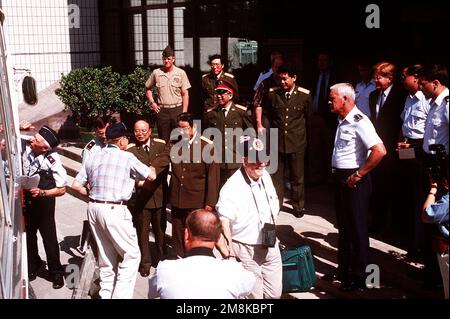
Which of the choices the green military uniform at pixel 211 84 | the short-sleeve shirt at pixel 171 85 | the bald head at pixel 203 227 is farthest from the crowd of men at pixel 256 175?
the short-sleeve shirt at pixel 171 85

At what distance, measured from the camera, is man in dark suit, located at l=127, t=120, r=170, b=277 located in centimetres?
688

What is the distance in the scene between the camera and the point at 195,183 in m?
6.66

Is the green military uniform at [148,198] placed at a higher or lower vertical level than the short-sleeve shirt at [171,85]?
lower

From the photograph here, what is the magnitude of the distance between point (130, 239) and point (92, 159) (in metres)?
0.89

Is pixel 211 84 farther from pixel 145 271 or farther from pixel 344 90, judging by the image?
pixel 344 90

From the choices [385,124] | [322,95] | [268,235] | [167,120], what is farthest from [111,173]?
[167,120]

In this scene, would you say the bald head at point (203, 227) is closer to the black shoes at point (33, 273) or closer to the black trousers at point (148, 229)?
the black trousers at point (148, 229)

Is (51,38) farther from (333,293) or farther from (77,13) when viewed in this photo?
(333,293)

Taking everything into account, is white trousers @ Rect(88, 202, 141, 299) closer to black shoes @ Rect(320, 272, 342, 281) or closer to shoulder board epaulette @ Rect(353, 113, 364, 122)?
black shoes @ Rect(320, 272, 342, 281)

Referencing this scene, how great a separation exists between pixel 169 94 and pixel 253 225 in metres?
4.88

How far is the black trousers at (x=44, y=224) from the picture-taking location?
22.1ft

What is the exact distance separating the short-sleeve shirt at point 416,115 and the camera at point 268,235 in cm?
200
